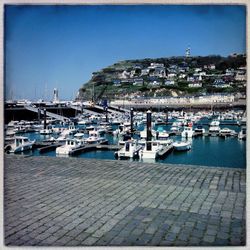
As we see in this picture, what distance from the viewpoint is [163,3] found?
13.4ft

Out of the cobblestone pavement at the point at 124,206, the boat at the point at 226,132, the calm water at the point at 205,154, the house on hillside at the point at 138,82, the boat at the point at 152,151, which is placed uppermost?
the house on hillside at the point at 138,82

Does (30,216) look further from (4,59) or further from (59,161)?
(59,161)

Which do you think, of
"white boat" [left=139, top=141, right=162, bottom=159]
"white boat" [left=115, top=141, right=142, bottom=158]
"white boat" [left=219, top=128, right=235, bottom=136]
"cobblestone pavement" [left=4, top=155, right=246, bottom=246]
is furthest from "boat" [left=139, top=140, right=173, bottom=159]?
"cobblestone pavement" [left=4, top=155, right=246, bottom=246]

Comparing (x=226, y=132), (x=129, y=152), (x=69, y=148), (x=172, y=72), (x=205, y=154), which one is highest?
(x=172, y=72)

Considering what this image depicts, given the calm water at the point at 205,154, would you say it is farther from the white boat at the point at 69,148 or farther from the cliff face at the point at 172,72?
the cliff face at the point at 172,72

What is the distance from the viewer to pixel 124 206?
4.29m

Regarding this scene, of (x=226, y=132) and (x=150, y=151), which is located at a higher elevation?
(x=226, y=132)

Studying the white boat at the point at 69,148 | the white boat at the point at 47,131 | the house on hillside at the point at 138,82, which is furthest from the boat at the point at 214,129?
the house on hillside at the point at 138,82

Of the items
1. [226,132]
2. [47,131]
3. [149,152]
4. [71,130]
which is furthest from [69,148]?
[226,132]

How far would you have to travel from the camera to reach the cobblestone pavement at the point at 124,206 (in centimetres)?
348

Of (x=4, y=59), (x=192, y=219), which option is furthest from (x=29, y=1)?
(x=192, y=219)

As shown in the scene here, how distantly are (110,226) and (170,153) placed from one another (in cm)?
1573

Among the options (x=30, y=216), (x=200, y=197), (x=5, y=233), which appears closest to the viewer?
(x=5, y=233)

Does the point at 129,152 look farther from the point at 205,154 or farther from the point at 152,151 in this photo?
the point at 205,154
